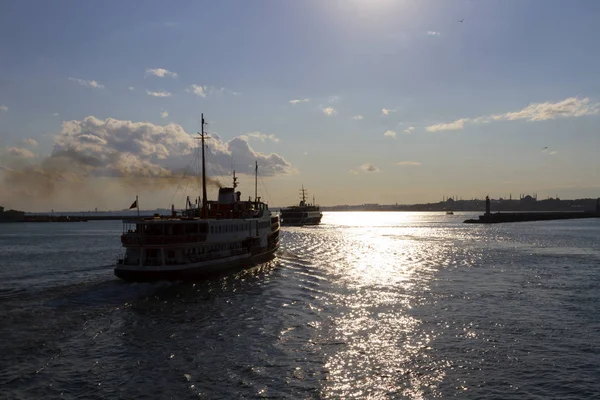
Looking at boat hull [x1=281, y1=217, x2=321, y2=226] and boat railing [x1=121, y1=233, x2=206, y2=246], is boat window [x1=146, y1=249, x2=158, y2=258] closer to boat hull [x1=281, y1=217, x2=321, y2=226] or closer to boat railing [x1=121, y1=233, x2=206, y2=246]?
boat railing [x1=121, y1=233, x2=206, y2=246]

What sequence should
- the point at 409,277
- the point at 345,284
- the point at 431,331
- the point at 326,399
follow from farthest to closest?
the point at 409,277
the point at 345,284
the point at 431,331
the point at 326,399

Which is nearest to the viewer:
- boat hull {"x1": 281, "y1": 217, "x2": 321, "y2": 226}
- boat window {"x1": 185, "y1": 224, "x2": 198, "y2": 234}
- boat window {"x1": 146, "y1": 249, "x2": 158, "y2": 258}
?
boat window {"x1": 146, "y1": 249, "x2": 158, "y2": 258}

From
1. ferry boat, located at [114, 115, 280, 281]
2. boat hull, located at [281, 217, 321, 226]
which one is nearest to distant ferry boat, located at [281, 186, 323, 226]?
boat hull, located at [281, 217, 321, 226]

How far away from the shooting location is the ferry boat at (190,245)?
3916cm

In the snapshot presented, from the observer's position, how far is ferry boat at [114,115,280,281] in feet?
128

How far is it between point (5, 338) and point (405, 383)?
2102 centimetres

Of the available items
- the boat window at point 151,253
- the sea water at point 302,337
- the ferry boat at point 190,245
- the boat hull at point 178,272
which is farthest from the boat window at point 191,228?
the sea water at point 302,337

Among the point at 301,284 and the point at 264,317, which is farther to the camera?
the point at 301,284

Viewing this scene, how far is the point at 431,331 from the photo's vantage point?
83.1ft

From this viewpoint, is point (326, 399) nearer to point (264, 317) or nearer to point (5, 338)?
point (264, 317)

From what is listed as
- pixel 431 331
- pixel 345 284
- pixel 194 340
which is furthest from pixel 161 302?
pixel 431 331

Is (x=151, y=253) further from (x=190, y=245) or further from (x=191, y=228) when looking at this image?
(x=191, y=228)

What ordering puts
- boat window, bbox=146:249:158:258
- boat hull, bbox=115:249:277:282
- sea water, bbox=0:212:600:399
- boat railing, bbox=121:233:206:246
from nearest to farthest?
sea water, bbox=0:212:600:399, boat hull, bbox=115:249:277:282, boat railing, bbox=121:233:206:246, boat window, bbox=146:249:158:258

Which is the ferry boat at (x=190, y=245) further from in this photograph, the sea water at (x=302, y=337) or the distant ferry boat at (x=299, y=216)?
the distant ferry boat at (x=299, y=216)
